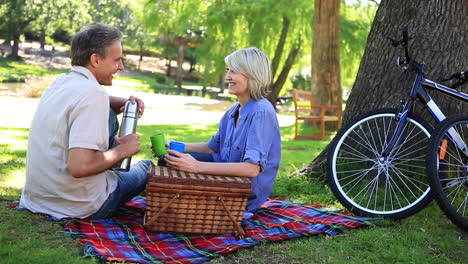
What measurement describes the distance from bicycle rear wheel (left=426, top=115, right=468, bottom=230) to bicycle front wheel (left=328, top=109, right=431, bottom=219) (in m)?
0.19

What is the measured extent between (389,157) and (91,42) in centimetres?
251

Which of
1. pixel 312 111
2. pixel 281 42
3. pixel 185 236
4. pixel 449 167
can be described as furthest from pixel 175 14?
pixel 185 236

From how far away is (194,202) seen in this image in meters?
3.63

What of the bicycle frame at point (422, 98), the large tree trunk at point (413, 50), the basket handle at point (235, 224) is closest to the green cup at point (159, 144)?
the basket handle at point (235, 224)

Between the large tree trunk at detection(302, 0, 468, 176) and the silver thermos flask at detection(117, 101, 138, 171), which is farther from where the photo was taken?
the large tree trunk at detection(302, 0, 468, 176)

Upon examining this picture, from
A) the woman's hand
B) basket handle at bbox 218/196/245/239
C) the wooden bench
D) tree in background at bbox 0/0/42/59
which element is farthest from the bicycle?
tree in background at bbox 0/0/42/59

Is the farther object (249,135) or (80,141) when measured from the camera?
(249,135)

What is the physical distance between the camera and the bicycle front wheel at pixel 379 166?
448 centimetres

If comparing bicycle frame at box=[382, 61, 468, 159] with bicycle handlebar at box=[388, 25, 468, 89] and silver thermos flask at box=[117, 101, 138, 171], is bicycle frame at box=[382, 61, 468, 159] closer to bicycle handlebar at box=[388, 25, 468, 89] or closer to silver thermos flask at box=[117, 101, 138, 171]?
bicycle handlebar at box=[388, 25, 468, 89]

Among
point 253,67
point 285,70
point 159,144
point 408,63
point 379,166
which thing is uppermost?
point 408,63

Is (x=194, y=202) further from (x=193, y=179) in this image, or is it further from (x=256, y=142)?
(x=256, y=142)

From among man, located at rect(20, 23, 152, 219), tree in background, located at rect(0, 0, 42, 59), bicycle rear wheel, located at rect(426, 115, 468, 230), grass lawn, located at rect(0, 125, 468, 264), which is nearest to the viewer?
grass lawn, located at rect(0, 125, 468, 264)

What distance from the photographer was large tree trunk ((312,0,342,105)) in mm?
12922

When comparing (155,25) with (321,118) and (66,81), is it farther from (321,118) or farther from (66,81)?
(66,81)
